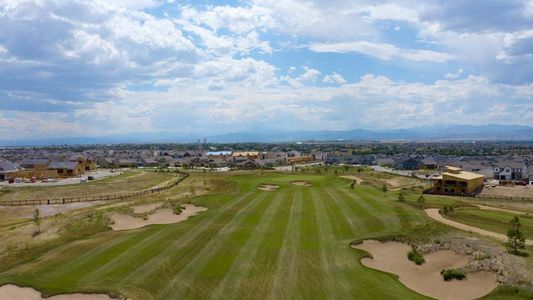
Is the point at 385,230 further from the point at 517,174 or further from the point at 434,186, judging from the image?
the point at 517,174

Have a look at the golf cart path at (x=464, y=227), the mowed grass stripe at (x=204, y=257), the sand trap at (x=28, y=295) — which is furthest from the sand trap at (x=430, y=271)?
the sand trap at (x=28, y=295)

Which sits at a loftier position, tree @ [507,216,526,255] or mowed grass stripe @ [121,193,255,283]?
tree @ [507,216,526,255]

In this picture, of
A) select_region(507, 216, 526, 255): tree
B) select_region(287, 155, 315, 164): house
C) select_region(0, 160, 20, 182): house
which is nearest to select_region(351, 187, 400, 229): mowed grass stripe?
select_region(507, 216, 526, 255): tree

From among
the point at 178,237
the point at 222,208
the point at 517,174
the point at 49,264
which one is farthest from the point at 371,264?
the point at 517,174

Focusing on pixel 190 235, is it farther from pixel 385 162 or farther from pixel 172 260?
pixel 385 162

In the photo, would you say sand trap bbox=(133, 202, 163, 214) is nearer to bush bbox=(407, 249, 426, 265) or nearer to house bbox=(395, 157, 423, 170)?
bush bbox=(407, 249, 426, 265)

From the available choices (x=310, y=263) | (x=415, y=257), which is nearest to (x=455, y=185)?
(x=415, y=257)
